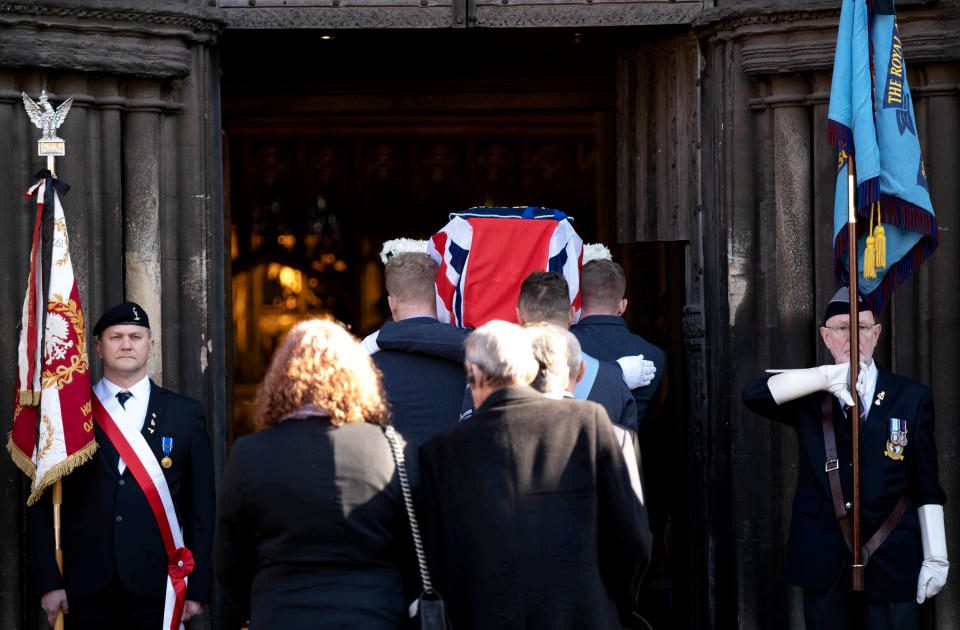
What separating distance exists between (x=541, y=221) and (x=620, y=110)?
6.34ft

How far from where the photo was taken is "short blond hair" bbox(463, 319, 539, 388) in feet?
12.4

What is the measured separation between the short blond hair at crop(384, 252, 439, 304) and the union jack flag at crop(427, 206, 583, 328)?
12.3 inches

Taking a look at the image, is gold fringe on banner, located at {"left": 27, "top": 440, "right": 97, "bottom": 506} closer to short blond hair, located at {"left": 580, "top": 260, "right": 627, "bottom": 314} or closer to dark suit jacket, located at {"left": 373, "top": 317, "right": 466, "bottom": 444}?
dark suit jacket, located at {"left": 373, "top": 317, "right": 466, "bottom": 444}

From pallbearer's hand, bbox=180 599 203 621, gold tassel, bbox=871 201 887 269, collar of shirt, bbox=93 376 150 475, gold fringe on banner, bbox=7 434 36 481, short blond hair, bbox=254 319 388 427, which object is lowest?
pallbearer's hand, bbox=180 599 203 621

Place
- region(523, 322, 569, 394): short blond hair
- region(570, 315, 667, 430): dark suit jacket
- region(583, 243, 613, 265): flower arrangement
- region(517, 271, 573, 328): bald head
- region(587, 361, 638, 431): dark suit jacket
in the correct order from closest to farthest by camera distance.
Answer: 1. region(523, 322, 569, 394): short blond hair
2. region(587, 361, 638, 431): dark suit jacket
3. region(517, 271, 573, 328): bald head
4. region(570, 315, 667, 430): dark suit jacket
5. region(583, 243, 613, 265): flower arrangement

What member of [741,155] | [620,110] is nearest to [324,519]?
[741,155]

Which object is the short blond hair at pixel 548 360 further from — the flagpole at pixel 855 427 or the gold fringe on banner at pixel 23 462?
the gold fringe on banner at pixel 23 462

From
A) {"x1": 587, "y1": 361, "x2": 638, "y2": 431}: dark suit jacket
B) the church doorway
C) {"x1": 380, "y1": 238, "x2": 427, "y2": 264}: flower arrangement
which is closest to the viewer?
{"x1": 587, "y1": 361, "x2": 638, "y2": 431}: dark suit jacket

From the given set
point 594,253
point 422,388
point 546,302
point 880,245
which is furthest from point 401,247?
point 880,245

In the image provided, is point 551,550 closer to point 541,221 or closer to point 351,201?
point 541,221

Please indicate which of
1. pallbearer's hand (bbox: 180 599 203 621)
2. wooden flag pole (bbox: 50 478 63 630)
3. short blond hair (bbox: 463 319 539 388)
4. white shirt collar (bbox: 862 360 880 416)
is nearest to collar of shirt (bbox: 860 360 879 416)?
white shirt collar (bbox: 862 360 880 416)

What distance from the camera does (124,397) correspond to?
16.7 feet

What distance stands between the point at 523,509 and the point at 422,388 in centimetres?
Result: 132

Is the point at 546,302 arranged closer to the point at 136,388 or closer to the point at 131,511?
the point at 136,388
